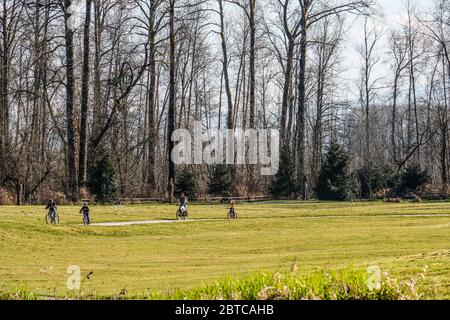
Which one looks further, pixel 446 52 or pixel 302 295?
pixel 446 52

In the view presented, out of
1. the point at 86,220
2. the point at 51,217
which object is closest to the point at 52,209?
the point at 51,217

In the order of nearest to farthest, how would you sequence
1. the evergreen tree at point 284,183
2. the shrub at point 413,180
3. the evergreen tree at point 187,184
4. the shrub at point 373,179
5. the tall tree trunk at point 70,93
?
the tall tree trunk at point 70,93 → the evergreen tree at point 187,184 → the evergreen tree at point 284,183 → the shrub at point 413,180 → the shrub at point 373,179

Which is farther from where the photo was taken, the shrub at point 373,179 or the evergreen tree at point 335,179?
the shrub at point 373,179

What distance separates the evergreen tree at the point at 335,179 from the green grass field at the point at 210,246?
10377 mm

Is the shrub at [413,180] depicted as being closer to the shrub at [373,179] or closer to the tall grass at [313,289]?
the shrub at [373,179]

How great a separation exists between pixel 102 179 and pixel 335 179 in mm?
16951

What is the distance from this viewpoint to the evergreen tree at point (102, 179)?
138 feet

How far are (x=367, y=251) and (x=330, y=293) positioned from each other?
13235 millimetres

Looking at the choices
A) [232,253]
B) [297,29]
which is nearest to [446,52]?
[297,29]

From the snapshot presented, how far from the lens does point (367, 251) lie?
20438 mm

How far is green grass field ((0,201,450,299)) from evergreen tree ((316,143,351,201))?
10.4m

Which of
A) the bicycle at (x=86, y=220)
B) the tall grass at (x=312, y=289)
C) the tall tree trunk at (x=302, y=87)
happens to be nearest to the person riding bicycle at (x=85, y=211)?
the bicycle at (x=86, y=220)

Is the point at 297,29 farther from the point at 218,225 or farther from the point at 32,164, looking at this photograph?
the point at 218,225
